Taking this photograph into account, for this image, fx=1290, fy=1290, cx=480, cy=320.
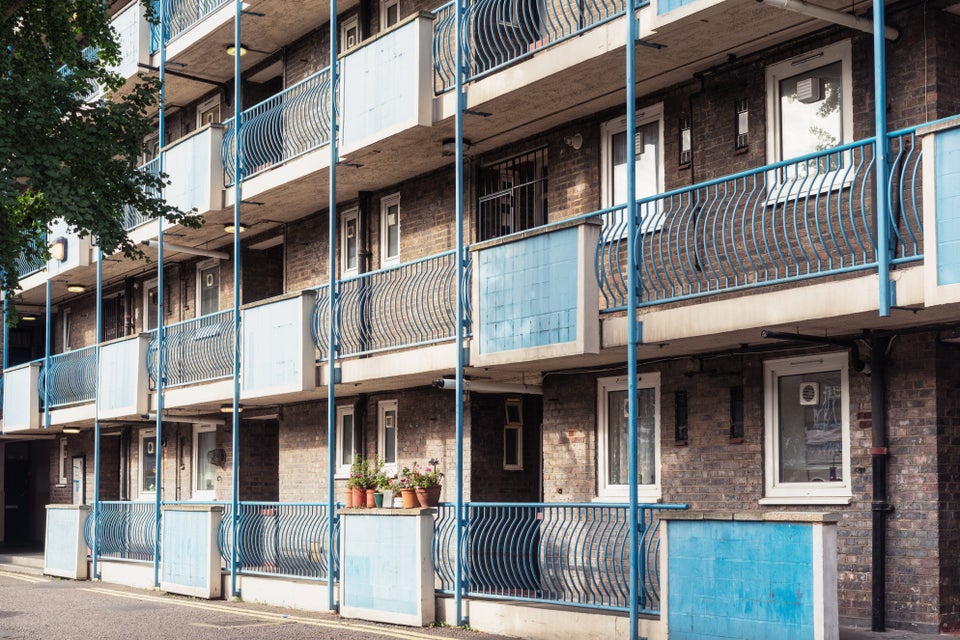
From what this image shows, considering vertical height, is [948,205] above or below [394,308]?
above

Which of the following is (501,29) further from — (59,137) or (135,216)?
(135,216)

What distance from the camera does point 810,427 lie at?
12.7 m

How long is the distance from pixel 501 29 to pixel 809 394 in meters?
6.25

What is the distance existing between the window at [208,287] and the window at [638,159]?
1097 cm

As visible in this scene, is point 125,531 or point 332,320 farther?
point 125,531

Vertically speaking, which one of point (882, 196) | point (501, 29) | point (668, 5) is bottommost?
point (882, 196)

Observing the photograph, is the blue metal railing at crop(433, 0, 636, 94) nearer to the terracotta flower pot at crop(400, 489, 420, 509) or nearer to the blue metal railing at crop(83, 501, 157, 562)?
the terracotta flower pot at crop(400, 489, 420, 509)

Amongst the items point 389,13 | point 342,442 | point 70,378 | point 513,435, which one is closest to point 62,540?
point 70,378

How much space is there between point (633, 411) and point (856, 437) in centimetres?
223

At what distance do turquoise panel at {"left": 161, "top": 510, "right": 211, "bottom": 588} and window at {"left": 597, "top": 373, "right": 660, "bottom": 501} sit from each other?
6755mm

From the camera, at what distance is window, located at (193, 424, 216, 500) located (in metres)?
24.5

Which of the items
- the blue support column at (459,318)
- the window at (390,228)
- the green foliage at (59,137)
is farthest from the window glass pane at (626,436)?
the green foliage at (59,137)

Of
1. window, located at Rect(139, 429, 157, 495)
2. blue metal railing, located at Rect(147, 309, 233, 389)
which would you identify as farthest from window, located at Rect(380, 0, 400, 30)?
window, located at Rect(139, 429, 157, 495)

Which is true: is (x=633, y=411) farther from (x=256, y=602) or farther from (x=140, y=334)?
(x=140, y=334)
